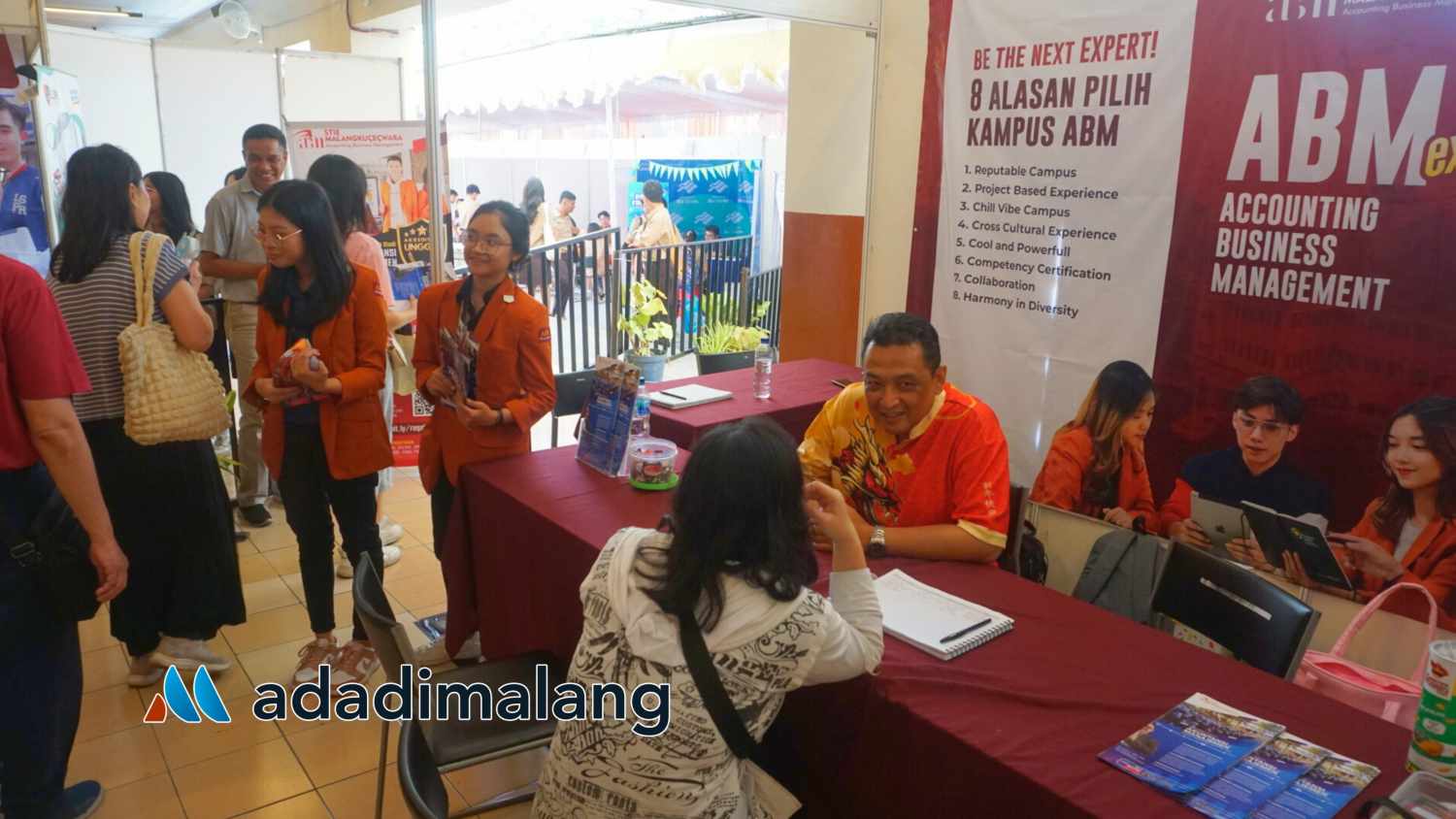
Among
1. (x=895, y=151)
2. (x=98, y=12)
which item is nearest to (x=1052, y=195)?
(x=895, y=151)

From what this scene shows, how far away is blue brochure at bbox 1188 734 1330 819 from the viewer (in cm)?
124

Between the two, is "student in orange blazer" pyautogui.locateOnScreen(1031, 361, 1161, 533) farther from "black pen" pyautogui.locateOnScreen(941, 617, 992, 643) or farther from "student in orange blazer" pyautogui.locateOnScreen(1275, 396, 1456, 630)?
"black pen" pyautogui.locateOnScreen(941, 617, 992, 643)

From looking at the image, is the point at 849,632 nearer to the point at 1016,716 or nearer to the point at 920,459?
the point at 1016,716

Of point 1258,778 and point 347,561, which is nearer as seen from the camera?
point 1258,778

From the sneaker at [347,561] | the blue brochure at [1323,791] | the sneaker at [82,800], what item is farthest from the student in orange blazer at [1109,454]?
the sneaker at [82,800]

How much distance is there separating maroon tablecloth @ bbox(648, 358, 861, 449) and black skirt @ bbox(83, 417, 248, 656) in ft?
4.59

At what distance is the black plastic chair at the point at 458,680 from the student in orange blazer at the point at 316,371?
622mm

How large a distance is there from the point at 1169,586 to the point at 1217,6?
178cm

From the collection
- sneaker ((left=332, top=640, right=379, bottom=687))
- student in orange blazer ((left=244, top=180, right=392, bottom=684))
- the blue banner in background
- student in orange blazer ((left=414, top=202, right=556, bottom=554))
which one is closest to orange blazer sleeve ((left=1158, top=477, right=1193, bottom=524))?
student in orange blazer ((left=414, top=202, right=556, bottom=554))

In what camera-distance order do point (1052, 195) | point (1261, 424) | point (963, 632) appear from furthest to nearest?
point (1052, 195)
point (1261, 424)
point (963, 632)

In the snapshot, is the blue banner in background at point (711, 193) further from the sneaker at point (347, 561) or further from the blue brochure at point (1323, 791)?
the blue brochure at point (1323, 791)

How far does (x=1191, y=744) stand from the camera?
1.37m

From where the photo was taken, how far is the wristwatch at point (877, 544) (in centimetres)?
203

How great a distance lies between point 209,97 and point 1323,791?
6.91m
